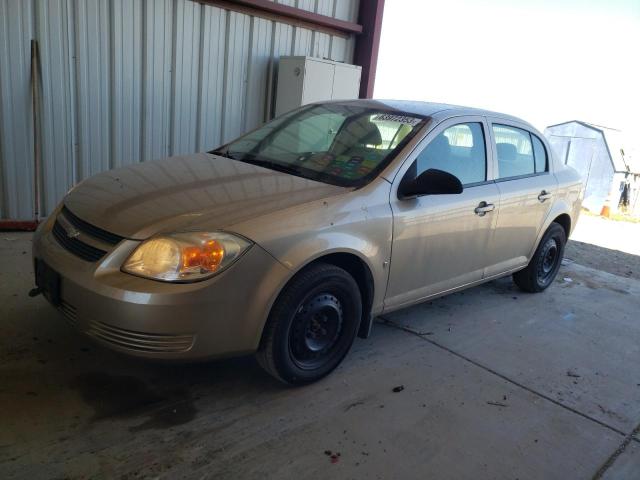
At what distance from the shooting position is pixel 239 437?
2672 millimetres

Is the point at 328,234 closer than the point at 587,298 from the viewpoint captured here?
Yes

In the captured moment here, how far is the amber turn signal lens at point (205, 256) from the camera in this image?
2570mm

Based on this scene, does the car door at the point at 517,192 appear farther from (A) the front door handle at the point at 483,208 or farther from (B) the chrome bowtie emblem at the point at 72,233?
(B) the chrome bowtie emblem at the point at 72,233

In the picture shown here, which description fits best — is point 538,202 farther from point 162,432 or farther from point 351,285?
point 162,432

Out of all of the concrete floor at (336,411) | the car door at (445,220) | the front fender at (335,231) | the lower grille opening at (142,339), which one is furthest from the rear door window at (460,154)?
the lower grille opening at (142,339)

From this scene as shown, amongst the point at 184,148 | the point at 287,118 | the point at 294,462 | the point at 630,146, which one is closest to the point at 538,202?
the point at 287,118

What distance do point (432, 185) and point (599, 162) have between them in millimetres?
14752

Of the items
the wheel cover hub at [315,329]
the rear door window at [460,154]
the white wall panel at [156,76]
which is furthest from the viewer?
the white wall panel at [156,76]

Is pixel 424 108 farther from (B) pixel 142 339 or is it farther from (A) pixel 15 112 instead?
(A) pixel 15 112

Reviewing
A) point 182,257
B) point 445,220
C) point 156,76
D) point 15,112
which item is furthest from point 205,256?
point 156,76

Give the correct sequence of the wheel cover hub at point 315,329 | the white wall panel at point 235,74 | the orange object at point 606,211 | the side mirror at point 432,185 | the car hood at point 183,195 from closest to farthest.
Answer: the car hood at point 183,195, the wheel cover hub at point 315,329, the side mirror at point 432,185, the white wall panel at point 235,74, the orange object at point 606,211

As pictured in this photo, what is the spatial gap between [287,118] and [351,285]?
1.70 m

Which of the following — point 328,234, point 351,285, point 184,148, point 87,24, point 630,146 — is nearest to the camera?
point 328,234

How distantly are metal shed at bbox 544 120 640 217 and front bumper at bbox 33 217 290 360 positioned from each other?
1446 cm
